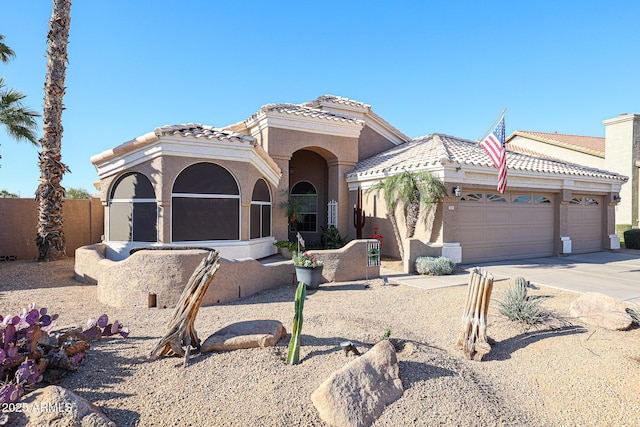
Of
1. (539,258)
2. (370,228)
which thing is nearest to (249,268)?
(370,228)

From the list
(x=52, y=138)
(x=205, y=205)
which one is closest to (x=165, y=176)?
(x=205, y=205)

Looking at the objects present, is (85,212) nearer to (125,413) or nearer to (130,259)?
(130,259)

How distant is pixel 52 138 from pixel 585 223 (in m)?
22.2

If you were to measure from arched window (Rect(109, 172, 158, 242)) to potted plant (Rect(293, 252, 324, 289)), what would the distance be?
4484 mm

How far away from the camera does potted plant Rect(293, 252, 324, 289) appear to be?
9641 mm

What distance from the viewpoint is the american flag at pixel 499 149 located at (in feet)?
35.6

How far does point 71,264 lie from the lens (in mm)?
12414

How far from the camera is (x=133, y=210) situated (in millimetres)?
11367

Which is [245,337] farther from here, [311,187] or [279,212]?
→ [311,187]

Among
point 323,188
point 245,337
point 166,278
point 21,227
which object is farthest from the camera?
point 323,188

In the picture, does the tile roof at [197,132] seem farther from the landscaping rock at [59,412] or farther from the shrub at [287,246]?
the landscaping rock at [59,412]

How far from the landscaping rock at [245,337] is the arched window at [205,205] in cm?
652

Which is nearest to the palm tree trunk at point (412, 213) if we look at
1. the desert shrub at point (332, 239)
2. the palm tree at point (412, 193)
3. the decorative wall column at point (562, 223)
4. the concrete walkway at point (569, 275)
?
the palm tree at point (412, 193)

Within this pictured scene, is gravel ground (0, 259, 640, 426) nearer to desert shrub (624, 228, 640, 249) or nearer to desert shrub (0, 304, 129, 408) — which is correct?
desert shrub (0, 304, 129, 408)
